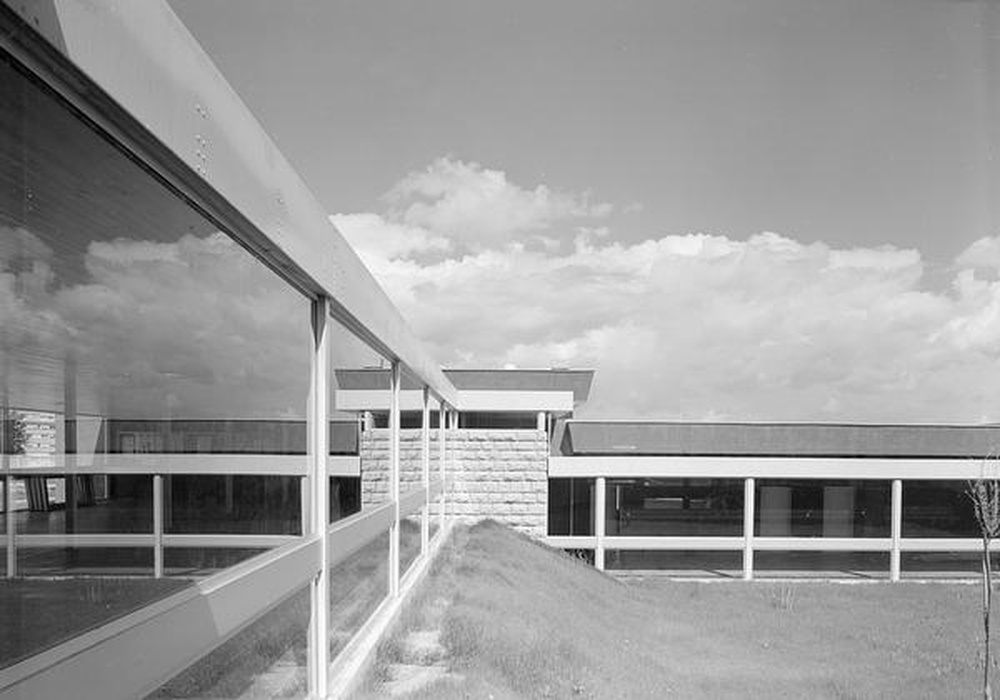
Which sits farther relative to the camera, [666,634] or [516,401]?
[516,401]

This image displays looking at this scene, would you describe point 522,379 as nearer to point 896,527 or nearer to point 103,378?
point 896,527

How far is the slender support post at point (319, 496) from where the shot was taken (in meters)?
4.59

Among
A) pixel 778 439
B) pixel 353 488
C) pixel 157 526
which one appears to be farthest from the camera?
pixel 778 439

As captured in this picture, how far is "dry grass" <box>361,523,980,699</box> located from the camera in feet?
25.5

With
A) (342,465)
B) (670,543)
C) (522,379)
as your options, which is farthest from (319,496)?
(670,543)

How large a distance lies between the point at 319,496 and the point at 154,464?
7.51 feet

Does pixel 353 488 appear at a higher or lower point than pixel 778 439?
higher

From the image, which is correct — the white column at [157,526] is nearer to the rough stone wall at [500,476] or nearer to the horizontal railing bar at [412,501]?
the horizontal railing bar at [412,501]

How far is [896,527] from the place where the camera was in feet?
69.4

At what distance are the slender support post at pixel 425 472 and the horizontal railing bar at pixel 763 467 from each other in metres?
8.49

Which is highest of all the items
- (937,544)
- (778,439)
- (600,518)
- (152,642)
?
(152,642)

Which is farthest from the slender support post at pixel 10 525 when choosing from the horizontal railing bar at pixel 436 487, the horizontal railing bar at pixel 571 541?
the horizontal railing bar at pixel 571 541

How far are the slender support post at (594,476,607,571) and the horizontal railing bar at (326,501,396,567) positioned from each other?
1338cm

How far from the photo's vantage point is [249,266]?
341cm
